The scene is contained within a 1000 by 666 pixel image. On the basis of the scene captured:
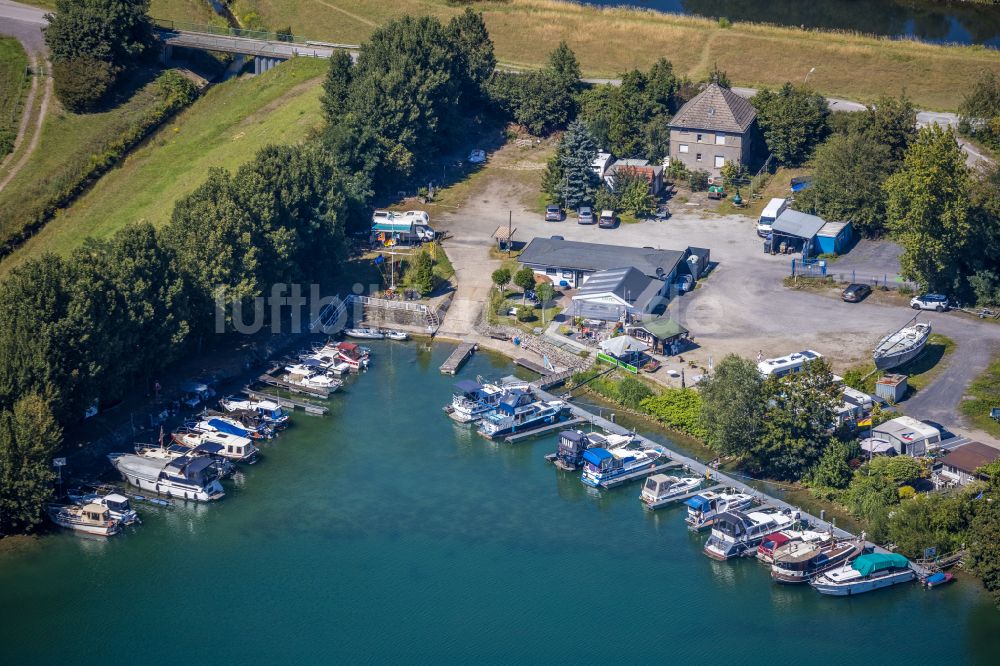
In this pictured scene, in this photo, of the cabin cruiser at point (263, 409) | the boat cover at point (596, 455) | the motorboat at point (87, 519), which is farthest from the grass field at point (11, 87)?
the boat cover at point (596, 455)

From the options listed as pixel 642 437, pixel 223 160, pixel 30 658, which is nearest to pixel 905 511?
pixel 642 437

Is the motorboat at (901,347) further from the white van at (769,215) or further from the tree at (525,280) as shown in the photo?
the tree at (525,280)

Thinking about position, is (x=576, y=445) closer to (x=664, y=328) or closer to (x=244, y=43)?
(x=664, y=328)

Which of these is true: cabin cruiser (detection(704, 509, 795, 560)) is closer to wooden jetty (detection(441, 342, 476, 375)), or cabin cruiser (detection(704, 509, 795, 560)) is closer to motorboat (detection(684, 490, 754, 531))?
motorboat (detection(684, 490, 754, 531))

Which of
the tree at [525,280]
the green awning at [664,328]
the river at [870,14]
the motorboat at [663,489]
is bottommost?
the motorboat at [663,489]

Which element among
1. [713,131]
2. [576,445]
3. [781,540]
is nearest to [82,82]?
[713,131]

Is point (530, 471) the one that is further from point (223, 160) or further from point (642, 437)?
point (223, 160)

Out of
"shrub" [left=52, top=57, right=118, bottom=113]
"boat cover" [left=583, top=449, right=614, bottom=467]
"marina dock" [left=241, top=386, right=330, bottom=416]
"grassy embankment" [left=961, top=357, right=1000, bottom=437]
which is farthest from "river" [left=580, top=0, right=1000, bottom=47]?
"boat cover" [left=583, top=449, right=614, bottom=467]
